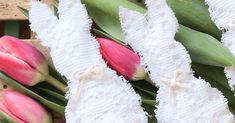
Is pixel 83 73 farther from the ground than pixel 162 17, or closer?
closer

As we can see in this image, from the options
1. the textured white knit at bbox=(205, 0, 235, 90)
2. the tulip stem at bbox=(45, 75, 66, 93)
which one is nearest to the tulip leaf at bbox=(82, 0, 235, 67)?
the textured white knit at bbox=(205, 0, 235, 90)

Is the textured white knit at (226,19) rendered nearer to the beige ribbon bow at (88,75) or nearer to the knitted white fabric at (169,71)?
the knitted white fabric at (169,71)

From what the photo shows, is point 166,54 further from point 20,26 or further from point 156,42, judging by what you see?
point 20,26

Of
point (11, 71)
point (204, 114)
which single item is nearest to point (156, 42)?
point (204, 114)

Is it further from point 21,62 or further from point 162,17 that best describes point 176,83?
point 21,62

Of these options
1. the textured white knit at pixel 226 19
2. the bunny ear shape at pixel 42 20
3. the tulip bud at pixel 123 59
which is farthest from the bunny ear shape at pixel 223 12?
the bunny ear shape at pixel 42 20

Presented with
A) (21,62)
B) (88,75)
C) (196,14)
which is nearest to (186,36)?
(196,14)

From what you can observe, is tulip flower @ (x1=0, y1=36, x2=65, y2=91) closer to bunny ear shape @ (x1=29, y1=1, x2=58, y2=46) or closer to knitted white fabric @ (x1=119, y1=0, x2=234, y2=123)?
bunny ear shape @ (x1=29, y1=1, x2=58, y2=46)
